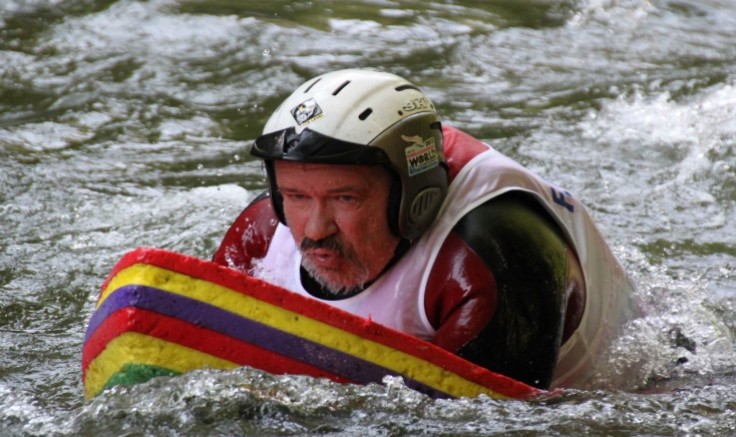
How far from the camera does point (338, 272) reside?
3.56 metres

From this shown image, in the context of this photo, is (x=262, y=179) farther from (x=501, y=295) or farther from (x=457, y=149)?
(x=501, y=295)

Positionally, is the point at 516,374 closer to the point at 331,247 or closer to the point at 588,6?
the point at 331,247

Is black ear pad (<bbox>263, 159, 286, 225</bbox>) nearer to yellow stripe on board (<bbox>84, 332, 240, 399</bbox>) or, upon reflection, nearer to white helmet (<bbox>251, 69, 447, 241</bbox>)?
white helmet (<bbox>251, 69, 447, 241</bbox>)

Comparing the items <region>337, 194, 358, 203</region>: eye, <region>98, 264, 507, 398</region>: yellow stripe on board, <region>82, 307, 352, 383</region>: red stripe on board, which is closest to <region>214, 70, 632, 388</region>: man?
<region>337, 194, 358, 203</region>: eye

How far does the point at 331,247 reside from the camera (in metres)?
3.49

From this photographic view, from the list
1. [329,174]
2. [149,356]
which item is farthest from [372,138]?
[149,356]

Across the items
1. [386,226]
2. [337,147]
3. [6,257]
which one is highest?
[337,147]

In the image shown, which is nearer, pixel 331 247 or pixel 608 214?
pixel 331 247

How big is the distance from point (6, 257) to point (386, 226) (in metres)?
2.55

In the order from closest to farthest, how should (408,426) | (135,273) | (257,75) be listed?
(135,273), (408,426), (257,75)

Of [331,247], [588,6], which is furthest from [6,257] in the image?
[588,6]

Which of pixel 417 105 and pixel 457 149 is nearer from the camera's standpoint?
pixel 417 105

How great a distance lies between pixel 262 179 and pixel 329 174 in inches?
125

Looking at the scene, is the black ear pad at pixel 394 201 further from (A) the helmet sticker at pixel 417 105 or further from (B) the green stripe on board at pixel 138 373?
(B) the green stripe on board at pixel 138 373
